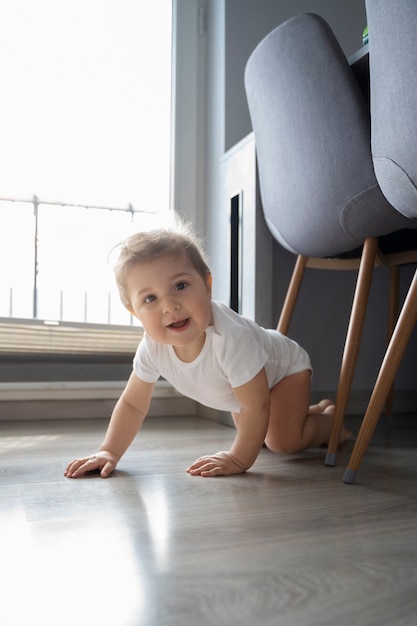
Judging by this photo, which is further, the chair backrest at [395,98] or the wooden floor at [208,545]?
the chair backrest at [395,98]

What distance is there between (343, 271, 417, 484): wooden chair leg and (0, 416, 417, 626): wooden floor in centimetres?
4

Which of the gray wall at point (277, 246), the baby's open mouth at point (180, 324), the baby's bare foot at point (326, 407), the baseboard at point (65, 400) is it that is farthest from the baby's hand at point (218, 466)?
the baseboard at point (65, 400)

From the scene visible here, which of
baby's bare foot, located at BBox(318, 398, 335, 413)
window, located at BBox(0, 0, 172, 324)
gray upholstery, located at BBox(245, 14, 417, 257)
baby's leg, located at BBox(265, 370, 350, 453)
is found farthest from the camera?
window, located at BBox(0, 0, 172, 324)

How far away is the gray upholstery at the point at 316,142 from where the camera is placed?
110 cm

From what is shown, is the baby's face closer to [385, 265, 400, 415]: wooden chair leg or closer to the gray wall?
the gray wall

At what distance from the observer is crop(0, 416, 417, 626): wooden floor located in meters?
0.52

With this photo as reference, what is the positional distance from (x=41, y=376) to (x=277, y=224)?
953 millimetres

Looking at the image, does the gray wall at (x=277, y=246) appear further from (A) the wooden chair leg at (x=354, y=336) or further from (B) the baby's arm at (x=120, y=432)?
(B) the baby's arm at (x=120, y=432)

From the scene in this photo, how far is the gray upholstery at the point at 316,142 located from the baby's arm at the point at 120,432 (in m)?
0.49

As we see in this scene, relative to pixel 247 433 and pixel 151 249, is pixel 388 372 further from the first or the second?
pixel 151 249

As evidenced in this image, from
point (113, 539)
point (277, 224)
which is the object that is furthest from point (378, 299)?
point (113, 539)

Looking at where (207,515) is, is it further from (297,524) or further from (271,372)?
(271,372)

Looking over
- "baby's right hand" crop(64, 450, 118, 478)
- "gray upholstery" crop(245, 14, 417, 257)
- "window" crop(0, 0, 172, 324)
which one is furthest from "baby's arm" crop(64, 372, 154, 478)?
"window" crop(0, 0, 172, 324)

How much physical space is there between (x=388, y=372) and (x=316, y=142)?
1.53 feet
